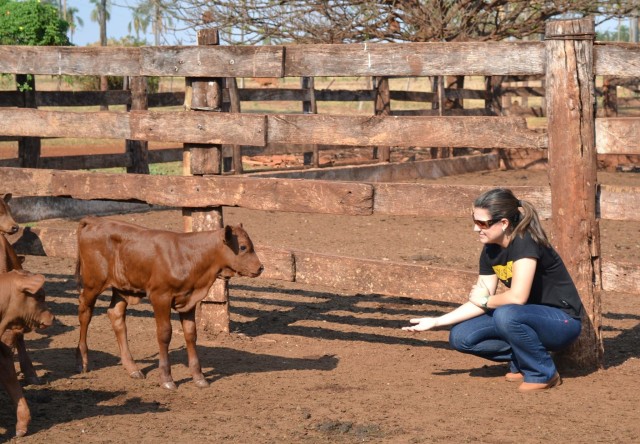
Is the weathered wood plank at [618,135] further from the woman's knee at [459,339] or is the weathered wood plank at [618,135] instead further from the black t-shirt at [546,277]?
the woman's knee at [459,339]

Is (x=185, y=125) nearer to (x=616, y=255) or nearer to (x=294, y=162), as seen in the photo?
(x=616, y=255)

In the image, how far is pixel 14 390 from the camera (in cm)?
515

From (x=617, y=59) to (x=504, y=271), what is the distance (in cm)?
146

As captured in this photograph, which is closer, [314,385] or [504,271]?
[504,271]

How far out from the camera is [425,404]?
221 inches

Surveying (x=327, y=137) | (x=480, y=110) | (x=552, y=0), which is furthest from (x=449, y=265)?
(x=480, y=110)

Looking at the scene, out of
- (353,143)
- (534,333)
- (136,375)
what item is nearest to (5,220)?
(136,375)

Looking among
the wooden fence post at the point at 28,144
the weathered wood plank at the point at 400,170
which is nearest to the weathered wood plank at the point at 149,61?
the wooden fence post at the point at 28,144

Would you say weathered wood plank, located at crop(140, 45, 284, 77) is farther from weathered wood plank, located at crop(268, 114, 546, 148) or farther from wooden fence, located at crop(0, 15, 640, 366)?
weathered wood plank, located at crop(268, 114, 546, 148)

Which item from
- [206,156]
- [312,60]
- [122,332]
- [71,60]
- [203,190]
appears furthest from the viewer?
[71,60]

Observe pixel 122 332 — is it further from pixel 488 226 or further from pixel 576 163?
pixel 576 163

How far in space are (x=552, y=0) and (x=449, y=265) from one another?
8213 mm

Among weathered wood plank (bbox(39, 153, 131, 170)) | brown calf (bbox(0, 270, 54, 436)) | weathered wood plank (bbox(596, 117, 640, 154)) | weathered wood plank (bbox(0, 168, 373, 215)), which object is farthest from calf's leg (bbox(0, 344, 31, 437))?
weathered wood plank (bbox(39, 153, 131, 170))

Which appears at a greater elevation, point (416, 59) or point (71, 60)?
point (71, 60)
